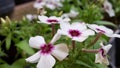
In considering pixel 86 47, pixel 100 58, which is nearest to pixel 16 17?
pixel 86 47

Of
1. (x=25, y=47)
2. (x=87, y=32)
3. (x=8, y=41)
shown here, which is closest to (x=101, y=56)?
(x=87, y=32)

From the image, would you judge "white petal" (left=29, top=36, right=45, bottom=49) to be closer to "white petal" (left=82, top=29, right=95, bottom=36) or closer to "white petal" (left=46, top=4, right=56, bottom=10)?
"white petal" (left=82, top=29, right=95, bottom=36)

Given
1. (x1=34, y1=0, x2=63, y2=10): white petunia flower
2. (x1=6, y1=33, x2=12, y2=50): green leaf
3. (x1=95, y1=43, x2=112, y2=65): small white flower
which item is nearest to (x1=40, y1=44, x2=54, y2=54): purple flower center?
(x1=95, y1=43, x2=112, y2=65): small white flower

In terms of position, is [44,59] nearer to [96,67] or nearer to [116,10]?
[96,67]

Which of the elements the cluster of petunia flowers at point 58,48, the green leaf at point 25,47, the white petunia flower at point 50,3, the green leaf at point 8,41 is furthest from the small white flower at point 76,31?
the white petunia flower at point 50,3

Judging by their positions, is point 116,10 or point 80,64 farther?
point 116,10

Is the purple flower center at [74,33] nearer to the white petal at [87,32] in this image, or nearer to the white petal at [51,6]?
the white petal at [87,32]
